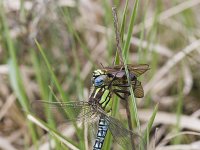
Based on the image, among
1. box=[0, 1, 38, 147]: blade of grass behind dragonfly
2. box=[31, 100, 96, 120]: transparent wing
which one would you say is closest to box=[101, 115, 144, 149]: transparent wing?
box=[31, 100, 96, 120]: transparent wing

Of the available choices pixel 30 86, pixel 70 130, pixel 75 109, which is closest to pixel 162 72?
pixel 70 130

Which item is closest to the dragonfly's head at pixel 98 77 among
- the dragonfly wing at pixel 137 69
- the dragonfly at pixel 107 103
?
the dragonfly at pixel 107 103

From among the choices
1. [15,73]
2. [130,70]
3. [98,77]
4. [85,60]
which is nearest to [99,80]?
[98,77]

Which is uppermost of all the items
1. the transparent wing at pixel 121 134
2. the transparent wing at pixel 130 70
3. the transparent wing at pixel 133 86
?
the transparent wing at pixel 130 70

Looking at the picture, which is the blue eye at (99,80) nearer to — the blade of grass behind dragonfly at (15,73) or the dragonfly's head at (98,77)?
the dragonfly's head at (98,77)

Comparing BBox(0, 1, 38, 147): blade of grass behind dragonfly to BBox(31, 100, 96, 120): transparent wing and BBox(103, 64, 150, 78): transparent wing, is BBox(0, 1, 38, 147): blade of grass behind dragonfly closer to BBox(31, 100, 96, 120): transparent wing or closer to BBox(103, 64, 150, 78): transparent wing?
BBox(31, 100, 96, 120): transparent wing

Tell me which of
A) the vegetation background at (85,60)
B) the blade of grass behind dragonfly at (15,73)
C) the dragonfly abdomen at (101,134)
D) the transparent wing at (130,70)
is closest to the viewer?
the transparent wing at (130,70)

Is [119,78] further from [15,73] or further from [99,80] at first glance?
[15,73]
